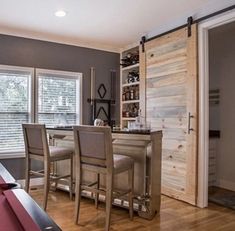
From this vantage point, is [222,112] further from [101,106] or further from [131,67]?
[101,106]

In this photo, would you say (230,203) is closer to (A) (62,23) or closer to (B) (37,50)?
(A) (62,23)

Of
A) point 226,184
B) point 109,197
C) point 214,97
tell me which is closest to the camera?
point 109,197

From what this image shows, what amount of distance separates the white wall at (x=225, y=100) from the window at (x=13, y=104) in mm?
3205

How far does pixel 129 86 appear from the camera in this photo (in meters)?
5.35

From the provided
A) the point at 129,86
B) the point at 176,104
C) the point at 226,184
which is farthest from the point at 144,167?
the point at 129,86

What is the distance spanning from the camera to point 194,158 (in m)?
3.58

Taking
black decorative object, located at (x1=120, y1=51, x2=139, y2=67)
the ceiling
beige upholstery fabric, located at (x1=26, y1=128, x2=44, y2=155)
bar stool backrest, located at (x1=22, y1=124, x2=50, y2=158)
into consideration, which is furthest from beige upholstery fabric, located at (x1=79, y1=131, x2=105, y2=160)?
black decorative object, located at (x1=120, y1=51, x2=139, y2=67)

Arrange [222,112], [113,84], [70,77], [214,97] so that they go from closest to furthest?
[222,112] → [214,97] → [70,77] → [113,84]

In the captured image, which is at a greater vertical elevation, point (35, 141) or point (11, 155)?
point (35, 141)

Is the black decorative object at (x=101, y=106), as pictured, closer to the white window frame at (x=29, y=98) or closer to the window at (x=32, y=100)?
the window at (x=32, y=100)

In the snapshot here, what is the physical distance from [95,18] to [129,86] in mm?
1751

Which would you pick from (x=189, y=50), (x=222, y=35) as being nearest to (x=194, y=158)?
(x=189, y=50)

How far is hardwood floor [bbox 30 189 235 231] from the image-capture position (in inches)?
112

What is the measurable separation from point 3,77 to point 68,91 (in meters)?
1.14
